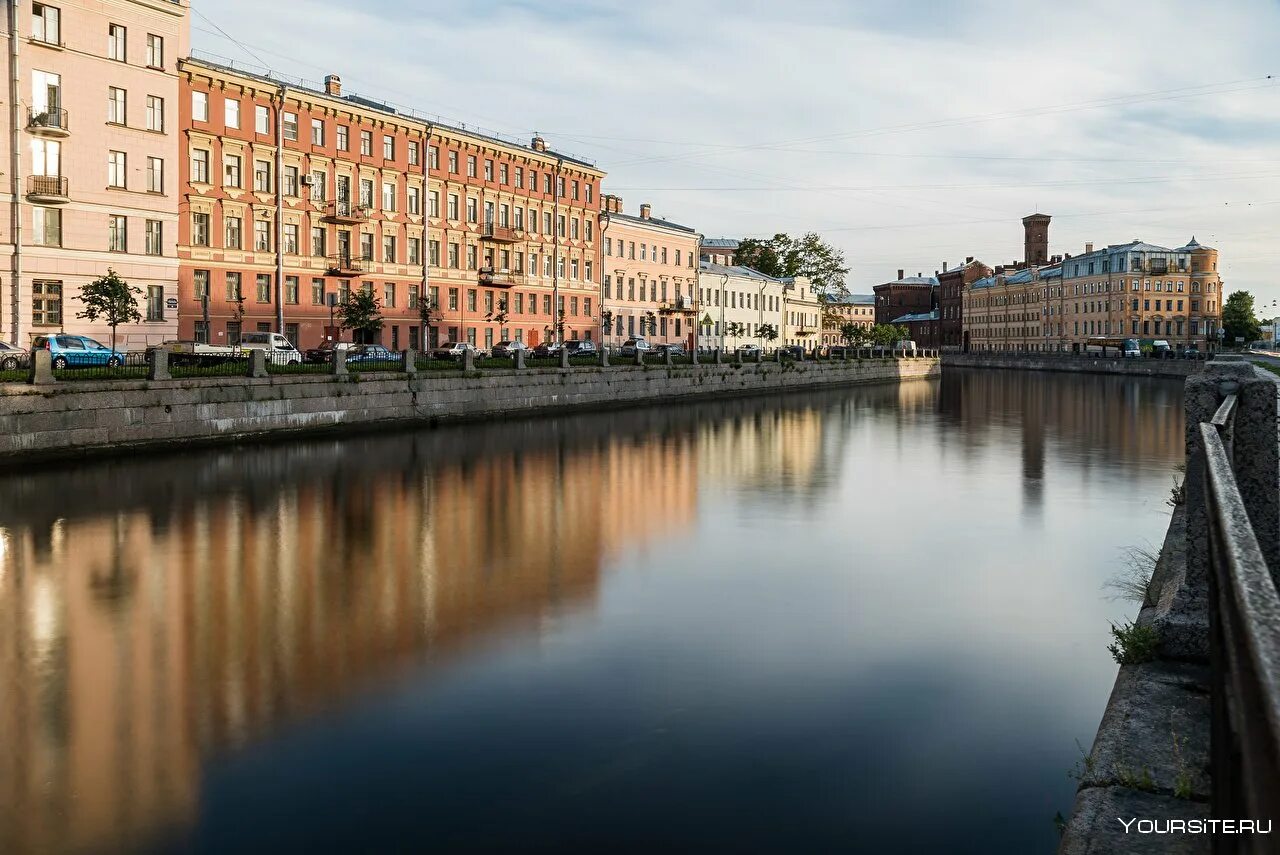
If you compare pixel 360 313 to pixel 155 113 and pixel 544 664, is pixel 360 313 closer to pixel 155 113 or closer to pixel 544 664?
pixel 155 113

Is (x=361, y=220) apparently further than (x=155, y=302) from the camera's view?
Yes

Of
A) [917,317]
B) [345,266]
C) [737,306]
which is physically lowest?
[345,266]

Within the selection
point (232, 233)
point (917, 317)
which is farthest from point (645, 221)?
point (917, 317)

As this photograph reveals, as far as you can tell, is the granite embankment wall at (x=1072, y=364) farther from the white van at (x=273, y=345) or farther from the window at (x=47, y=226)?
the window at (x=47, y=226)

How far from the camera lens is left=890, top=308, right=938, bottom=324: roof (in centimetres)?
18262

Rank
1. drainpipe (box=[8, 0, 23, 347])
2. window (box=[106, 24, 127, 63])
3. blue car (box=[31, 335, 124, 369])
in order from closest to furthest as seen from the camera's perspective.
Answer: blue car (box=[31, 335, 124, 369]), drainpipe (box=[8, 0, 23, 347]), window (box=[106, 24, 127, 63])

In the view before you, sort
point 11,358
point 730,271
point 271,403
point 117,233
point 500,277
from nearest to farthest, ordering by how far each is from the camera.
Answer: point 271,403 < point 11,358 < point 117,233 < point 500,277 < point 730,271

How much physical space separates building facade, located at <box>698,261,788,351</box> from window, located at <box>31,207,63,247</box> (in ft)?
179

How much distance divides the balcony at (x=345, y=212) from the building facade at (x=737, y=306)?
38.1 meters

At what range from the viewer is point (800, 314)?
11012cm

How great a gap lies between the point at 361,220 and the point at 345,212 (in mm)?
1249

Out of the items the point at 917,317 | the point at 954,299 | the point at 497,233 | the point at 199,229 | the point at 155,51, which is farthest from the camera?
the point at 917,317

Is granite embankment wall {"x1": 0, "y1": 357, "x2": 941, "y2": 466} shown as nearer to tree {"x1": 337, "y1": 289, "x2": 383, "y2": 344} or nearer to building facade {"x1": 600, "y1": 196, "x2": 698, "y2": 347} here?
tree {"x1": 337, "y1": 289, "x2": 383, "y2": 344}

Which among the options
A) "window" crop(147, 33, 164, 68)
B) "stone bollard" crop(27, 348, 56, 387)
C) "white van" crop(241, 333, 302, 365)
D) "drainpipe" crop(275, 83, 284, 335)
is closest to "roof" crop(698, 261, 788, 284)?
"drainpipe" crop(275, 83, 284, 335)
